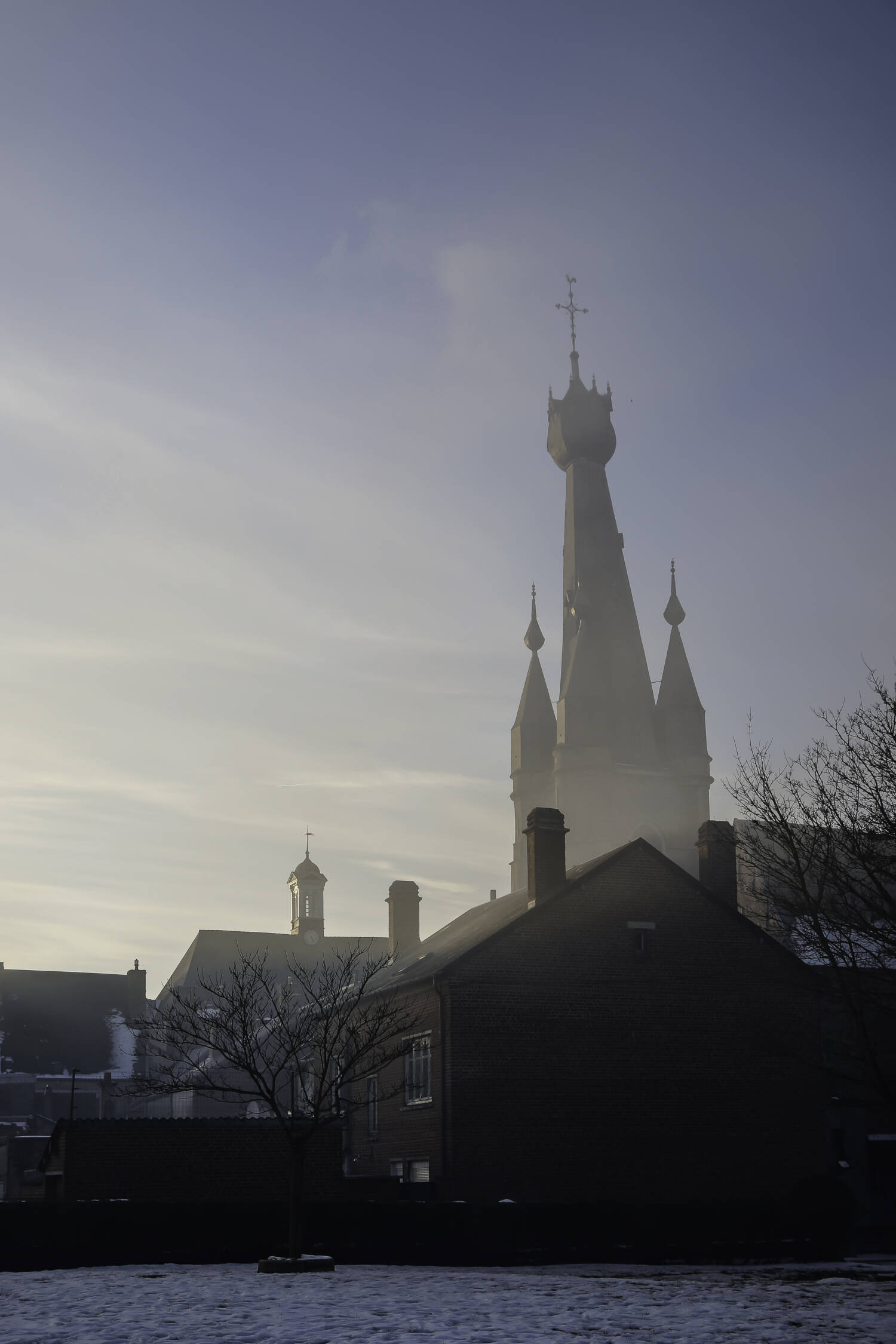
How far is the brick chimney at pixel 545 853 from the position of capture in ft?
104

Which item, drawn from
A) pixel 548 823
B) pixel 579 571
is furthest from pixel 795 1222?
pixel 579 571

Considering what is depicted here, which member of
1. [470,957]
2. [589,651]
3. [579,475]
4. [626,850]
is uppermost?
[579,475]

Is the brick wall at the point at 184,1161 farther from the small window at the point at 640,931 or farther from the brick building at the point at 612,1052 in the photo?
the small window at the point at 640,931

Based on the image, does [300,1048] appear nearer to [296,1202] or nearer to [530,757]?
[296,1202]

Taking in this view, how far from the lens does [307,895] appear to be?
103 m

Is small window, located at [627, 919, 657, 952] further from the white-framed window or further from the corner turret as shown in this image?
the corner turret

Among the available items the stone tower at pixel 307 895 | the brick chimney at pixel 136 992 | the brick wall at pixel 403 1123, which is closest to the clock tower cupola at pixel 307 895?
the stone tower at pixel 307 895

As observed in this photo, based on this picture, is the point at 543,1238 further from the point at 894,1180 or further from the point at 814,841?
the point at 894,1180

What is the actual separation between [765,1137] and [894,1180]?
552 cm

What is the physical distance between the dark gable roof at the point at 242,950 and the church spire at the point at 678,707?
2657cm

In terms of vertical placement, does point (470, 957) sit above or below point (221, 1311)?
above

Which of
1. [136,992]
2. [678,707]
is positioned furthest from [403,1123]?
[136,992]

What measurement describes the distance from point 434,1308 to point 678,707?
57.9 metres

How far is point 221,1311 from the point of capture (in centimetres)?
1460
